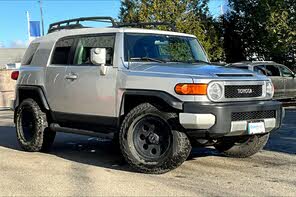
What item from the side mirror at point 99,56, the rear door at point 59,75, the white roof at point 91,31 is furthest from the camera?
the rear door at point 59,75

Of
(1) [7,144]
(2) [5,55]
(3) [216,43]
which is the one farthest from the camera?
(2) [5,55]

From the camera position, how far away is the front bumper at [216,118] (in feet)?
20.9

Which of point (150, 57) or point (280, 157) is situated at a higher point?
point (150, 57)

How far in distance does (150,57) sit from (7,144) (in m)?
4.08

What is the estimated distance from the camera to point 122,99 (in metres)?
7.22

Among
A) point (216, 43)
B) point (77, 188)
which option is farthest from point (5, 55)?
point (77, 188)

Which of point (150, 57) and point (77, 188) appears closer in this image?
point (77, 188)

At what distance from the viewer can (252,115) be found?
682 cm

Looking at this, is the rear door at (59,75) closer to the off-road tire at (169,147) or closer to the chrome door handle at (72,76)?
the chrome door handle at (72,76)

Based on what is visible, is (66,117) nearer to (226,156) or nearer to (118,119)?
(118,119)

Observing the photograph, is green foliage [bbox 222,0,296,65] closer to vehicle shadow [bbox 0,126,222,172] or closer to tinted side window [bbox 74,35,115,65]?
vehicle shadow [bbox 0,126,222,172]

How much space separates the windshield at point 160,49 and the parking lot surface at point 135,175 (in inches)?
63.8

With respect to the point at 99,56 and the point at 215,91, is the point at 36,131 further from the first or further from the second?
the point at 215,91

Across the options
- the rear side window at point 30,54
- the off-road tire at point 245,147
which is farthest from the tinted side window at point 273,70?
the rear side window at point 30,54
